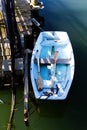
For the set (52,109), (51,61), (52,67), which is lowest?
(52,109)

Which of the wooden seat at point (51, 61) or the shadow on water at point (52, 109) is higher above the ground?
the wooden seat at point (51, 61)

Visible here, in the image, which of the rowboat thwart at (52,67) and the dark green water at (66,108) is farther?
the rowboat thwart at (52,67)

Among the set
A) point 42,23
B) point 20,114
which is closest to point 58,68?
point 20,114

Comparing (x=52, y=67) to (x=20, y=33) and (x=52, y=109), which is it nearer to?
(x=52, y=109)

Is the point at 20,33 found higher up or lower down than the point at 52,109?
higher up

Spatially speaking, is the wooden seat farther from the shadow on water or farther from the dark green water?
the shadow on water

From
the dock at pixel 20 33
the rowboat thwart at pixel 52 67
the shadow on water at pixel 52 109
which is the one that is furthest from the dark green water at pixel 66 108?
the dock at pixel 20 33

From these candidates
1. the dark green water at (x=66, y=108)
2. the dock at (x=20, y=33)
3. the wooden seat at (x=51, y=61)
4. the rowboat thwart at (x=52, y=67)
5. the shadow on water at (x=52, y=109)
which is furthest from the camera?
the wooden seat at (x=51, y=61)

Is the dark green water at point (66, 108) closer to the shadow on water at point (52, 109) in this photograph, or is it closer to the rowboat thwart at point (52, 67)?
the shadow on water at point (52, 109)

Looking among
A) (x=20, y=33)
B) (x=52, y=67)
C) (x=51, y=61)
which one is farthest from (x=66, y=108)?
(x=20, y=33)
